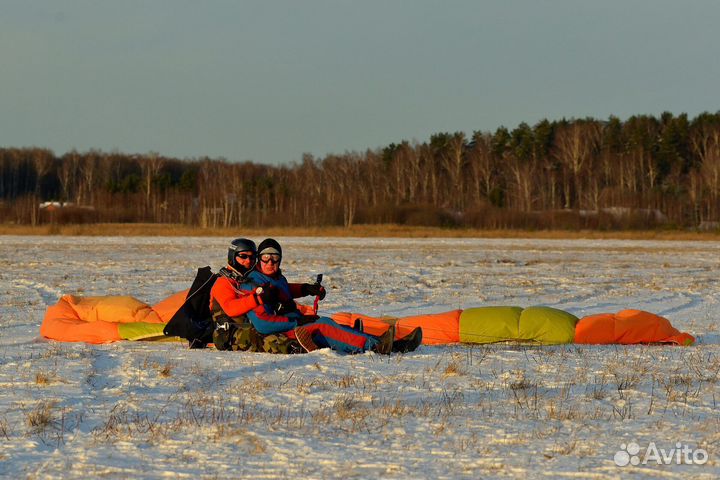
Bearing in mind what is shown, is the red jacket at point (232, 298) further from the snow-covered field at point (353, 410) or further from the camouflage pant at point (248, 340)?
the snow-covered field at point (353, 410)

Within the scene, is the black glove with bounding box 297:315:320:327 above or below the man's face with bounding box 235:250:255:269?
below

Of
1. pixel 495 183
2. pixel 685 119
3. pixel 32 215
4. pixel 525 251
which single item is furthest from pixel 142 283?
pixel 685 119

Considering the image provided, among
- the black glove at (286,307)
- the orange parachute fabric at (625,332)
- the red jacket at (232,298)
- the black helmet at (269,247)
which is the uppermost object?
the black helmet at (269,247)

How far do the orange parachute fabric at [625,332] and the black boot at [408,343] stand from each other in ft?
6.20

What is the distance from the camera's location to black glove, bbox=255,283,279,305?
7840mm

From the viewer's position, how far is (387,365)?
7332 millimetres

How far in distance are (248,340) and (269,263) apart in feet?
2.32

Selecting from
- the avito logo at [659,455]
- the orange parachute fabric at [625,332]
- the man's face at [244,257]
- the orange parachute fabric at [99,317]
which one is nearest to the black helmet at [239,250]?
the man's face at [244,257]

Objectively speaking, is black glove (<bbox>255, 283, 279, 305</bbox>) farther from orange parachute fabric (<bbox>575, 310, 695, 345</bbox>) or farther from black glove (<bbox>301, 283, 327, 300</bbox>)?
orange parachute fabric (<bbox>575, 310, 695, 345</bbox>)

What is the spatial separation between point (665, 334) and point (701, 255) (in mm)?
21813

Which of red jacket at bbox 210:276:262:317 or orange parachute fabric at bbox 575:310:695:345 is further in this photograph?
orange parachute fabric at bbox 575:310:695:345

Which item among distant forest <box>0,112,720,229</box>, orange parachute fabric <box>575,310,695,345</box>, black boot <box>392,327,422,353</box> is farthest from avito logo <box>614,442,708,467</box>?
distant forest <box>0,112,720,229</box>

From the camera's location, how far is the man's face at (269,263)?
8.26m

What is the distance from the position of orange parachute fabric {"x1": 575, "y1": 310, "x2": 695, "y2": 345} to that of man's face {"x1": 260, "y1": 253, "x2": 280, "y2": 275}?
3051mm
